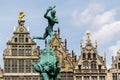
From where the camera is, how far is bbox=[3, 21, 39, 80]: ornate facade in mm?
57000

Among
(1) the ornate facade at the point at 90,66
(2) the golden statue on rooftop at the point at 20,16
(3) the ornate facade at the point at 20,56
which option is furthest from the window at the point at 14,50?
(1) the ornate facade at the point at 90,66

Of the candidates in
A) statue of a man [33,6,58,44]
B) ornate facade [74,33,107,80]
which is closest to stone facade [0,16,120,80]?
ornate facade [74,33,107,80]

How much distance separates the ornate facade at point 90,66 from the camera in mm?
57969

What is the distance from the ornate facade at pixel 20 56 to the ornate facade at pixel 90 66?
17.9ft

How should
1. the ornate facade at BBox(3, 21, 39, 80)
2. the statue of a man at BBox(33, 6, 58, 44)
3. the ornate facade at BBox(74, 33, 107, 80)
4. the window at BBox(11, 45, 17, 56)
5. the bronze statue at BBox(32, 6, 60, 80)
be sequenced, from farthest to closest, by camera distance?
the ornate facade at BBox(74, 33, 107, 80)
the window at BBox(11, 45, 17, 56)
the ornate facade at BBox(3, 21, 39, 80)
the statue of a man at BBox(33, 6, 58, 44)
the bronze statue at BBox(32, 6, 60, 80)

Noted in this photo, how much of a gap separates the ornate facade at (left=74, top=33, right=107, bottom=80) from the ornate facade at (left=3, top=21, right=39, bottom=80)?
5.46 meters

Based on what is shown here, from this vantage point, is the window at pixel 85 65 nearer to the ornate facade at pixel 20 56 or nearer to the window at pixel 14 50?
the ornate facade at pixel 20 56

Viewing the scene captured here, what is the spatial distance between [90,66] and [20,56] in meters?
8.99

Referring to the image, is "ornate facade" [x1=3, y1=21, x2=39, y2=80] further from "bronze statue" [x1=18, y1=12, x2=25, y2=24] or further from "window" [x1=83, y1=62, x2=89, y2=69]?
"window" [x1=83, y1=62, x2=89, y2=69]

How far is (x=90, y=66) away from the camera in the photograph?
191ft

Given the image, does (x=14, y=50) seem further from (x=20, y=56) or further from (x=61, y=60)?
(x=61, y=60)

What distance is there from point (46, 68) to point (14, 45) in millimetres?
26842

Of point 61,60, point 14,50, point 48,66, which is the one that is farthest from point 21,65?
point 48,66

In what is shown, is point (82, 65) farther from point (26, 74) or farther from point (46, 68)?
point (46, 68)
